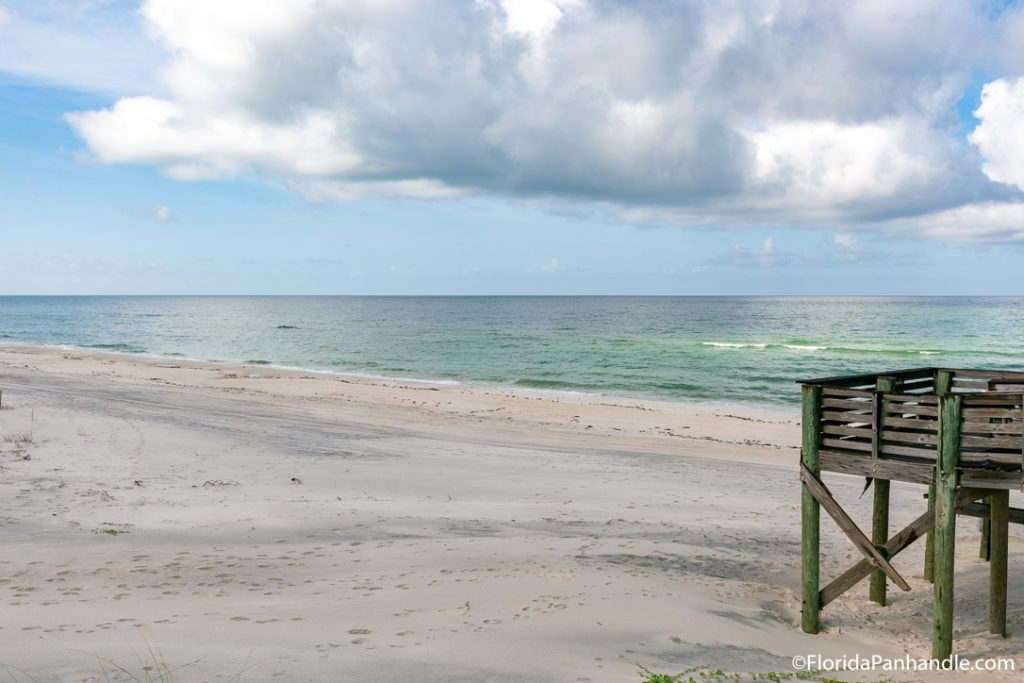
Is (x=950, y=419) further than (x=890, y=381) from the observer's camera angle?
No

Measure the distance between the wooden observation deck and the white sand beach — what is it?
2.37 feet

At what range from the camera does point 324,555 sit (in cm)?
946

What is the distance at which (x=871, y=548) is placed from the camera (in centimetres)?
858

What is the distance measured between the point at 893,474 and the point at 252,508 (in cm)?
907

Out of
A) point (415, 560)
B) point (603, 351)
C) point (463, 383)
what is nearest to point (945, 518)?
point (415, 560)

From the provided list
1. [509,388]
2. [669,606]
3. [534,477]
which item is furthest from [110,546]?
[509,388]

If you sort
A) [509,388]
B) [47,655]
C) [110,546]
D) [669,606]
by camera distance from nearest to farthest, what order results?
[47,655] → [669,606] → [110,546] → [509,388]

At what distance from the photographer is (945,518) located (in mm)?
7828

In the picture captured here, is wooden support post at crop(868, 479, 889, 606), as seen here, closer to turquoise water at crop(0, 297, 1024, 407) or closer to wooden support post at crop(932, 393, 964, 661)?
wooden support post at crop(932, 393, 964, 661)

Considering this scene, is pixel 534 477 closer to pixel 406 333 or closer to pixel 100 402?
pixel 100 402

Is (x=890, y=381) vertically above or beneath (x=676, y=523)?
above

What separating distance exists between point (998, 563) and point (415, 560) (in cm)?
716

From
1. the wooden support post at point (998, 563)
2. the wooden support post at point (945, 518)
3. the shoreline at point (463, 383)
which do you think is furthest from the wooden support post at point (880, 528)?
the shoreline at point (463, 383)

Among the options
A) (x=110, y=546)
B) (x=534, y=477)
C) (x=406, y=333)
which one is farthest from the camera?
(x=406, y=333)
